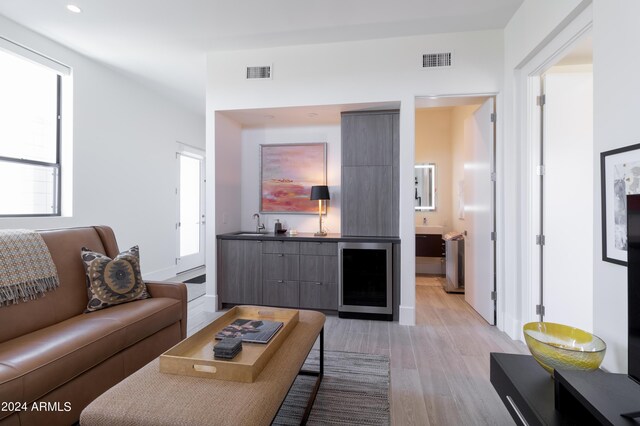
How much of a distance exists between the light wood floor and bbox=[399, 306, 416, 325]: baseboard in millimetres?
80

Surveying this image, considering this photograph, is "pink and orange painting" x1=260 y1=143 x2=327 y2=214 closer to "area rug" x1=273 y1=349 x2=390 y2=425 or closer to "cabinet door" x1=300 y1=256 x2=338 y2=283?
"cabinet door" x1=300 y1=256 x2=338 y2=283

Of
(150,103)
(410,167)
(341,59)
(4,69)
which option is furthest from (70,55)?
(410,167)

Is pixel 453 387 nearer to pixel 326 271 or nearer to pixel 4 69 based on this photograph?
pixel 326 271

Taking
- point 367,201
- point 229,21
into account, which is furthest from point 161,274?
point 229,21

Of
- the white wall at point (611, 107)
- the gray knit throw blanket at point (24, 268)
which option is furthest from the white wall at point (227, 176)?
the white wall at point (611, 107)

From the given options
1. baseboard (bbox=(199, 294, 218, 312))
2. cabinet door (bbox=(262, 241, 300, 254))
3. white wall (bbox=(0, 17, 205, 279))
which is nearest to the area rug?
cabinet door (bbox=(262, 241, 300, 254))

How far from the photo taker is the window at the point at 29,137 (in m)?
3.27

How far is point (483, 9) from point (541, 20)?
0.58 m

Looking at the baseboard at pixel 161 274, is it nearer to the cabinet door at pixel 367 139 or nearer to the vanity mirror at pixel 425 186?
the cabinet door at pixel 367 139

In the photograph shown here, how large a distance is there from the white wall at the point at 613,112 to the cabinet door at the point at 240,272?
301cm

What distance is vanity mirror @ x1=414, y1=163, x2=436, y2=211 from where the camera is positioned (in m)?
5.62

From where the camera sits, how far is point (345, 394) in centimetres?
209

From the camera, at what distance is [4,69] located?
3.23 meters

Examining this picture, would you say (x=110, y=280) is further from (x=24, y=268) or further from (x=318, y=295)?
(x=318, y=295)
